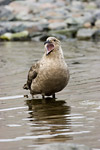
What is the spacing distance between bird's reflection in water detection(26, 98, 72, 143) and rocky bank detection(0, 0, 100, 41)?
14638 mm

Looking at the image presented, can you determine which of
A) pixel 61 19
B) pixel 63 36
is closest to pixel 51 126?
pixel 63 36

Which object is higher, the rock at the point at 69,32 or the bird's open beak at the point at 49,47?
the bird's open beak at the point at 49,47

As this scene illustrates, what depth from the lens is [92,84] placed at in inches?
433

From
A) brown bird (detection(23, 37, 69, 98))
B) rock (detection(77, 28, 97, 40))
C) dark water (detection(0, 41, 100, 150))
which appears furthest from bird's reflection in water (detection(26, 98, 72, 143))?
rock (detection(77, 28, 97, 40))

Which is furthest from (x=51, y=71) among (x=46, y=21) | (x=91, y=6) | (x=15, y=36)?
(x=91, y=6)

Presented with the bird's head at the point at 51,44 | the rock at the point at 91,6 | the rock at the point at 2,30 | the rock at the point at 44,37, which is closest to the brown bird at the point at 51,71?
the bird's head at the point at 51,44

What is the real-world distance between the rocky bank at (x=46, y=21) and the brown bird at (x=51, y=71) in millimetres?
14454

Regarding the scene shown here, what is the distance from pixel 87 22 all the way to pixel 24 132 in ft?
67.9

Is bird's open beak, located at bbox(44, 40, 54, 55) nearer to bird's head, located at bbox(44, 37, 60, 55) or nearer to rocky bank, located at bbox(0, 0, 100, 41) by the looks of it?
bird's head, located at bbox(44, 37, 60, 55)

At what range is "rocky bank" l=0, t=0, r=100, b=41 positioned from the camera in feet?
81.4

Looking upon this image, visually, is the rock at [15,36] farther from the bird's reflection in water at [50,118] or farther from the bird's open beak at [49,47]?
the bird's open beak at [49,47]

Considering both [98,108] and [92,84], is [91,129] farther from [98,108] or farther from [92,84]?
[92,84]

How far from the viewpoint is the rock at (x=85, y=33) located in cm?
2412

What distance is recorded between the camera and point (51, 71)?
9.29 m
